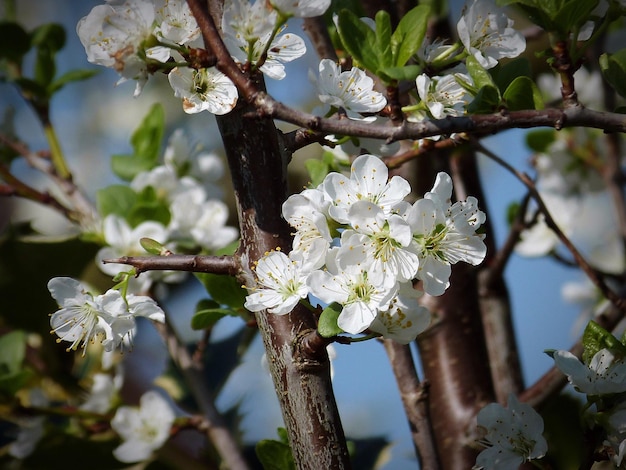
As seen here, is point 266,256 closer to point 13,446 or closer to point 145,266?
point 145,266

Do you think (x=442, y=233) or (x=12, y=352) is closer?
(x=442, y=233)

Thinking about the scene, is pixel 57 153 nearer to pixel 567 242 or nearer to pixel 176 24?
pixel 176 24

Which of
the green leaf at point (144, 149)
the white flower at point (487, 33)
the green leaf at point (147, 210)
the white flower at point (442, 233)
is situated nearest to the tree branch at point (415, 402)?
the white flower at point (442, 233)

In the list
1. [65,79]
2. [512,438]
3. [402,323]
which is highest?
[65,79]

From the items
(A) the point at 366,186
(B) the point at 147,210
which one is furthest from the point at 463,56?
(B) the point at 147,210

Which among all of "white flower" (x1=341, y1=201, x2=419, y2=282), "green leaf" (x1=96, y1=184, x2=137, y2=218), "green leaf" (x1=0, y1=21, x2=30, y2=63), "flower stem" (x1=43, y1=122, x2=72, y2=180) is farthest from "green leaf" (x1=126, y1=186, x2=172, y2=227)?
"white flower" (x1=341, y1=201, x2=419, y2=282)

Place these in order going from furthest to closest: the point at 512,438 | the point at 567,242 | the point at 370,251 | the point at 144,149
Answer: the point at 144,149 < the point at 567,242 < the point at 512,438 < the point at 370,251
